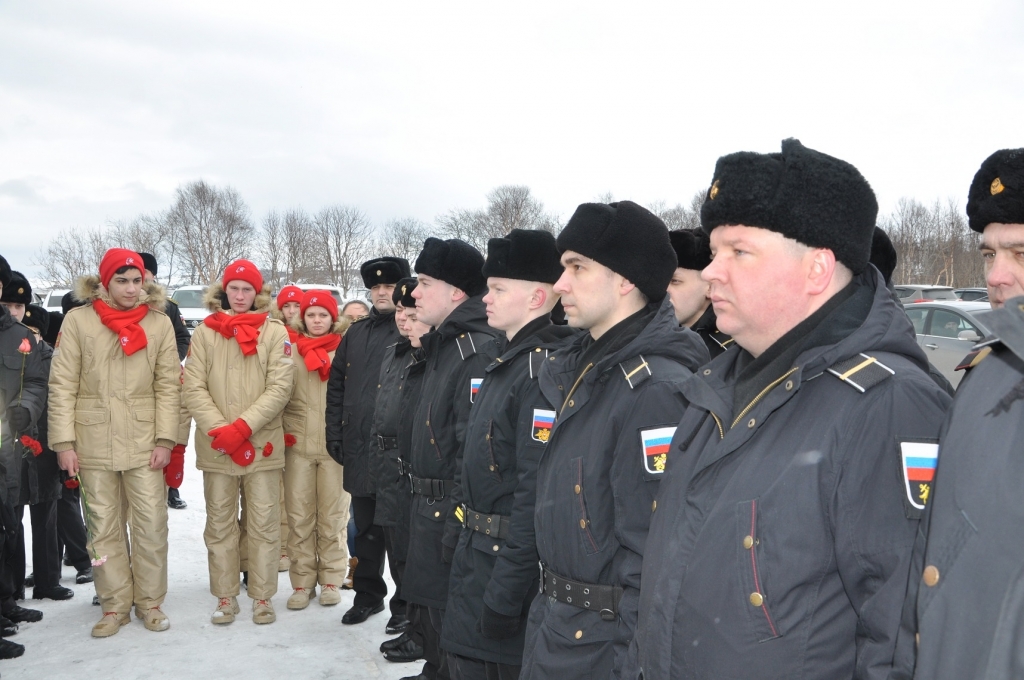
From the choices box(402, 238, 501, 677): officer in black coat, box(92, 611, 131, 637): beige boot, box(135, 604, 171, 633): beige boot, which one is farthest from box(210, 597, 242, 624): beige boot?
box(402, 238, 501, 677): officer in black coat

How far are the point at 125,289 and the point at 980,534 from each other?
5184 millimetres

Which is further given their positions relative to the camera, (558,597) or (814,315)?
(558,597)

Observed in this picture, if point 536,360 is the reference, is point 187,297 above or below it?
below

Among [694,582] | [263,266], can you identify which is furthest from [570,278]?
[263,266]

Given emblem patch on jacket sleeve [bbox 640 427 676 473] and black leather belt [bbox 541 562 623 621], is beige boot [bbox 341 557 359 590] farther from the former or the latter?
emblem patch on jacket sleeve [bbox 640 427 676 473]

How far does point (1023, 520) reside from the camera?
114 cm

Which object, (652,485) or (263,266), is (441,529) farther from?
(263,266)

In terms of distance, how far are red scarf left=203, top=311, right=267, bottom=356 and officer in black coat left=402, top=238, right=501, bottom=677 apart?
69.1 inches

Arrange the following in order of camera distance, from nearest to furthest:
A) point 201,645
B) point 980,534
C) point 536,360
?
point 980,534 < point 536,360 < point 201,645

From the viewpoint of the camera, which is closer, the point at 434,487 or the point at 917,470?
the point at 917,470

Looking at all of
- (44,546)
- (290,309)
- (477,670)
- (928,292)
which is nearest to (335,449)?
(290,309)

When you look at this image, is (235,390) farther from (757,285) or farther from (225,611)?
(757,285)

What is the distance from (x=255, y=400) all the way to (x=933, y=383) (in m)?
4.68

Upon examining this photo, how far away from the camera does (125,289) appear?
5.27 meters
